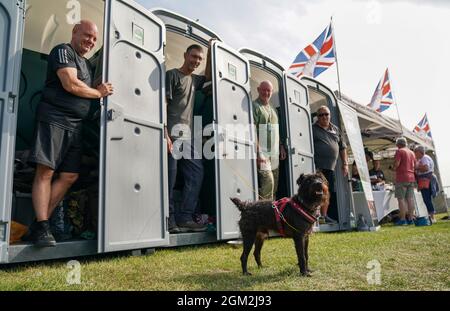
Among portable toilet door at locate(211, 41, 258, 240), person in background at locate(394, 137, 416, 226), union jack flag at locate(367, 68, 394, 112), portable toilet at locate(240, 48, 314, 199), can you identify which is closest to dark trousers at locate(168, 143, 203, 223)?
portable toilet door at locate(211, 41, 258, 240)

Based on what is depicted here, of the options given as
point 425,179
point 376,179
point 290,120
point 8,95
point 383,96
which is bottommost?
point 425,179

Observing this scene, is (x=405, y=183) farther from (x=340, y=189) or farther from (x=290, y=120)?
(x=290, y=120)

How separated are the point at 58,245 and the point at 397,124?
36.1ft

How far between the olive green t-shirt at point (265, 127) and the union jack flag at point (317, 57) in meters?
6.39

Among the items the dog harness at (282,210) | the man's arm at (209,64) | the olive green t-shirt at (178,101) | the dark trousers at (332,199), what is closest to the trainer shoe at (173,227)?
the olive green t-shirt at (178,101)

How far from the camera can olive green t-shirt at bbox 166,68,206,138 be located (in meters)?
4.48

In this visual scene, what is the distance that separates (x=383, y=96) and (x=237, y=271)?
48.8 feet

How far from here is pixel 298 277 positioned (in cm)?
280

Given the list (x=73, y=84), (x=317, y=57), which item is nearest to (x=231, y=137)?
(x=73, y=84)

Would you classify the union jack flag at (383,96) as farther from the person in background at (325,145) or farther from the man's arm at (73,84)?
the man's arm at (73,84)

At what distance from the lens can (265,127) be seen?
18.1 ft

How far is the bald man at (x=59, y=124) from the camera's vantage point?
3.08 metres

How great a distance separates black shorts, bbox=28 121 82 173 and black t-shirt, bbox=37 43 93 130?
0.23 ft
